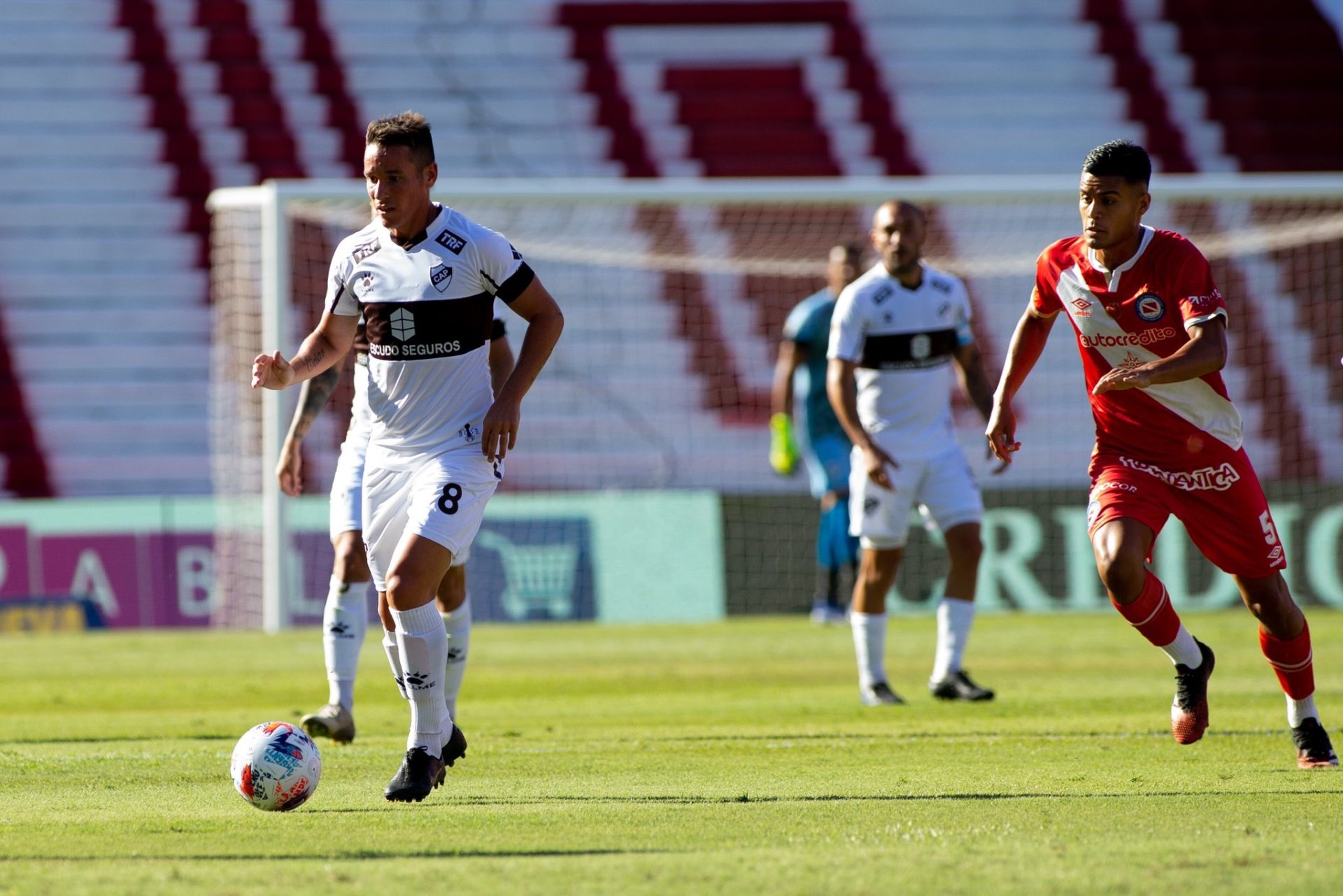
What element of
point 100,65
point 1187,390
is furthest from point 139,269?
point 1187,390

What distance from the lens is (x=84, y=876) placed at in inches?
170

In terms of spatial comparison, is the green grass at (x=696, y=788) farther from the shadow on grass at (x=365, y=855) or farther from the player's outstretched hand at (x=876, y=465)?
the player's outstretched hand at (x=876, y=465)

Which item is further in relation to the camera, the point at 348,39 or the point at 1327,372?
the point at 348,39

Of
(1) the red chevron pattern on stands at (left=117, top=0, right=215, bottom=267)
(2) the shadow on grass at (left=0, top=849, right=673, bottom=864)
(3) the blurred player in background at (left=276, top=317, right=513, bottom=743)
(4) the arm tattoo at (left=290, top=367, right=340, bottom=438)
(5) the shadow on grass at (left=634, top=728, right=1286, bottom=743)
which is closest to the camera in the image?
(2) the shadow on grass at (left=0, top=849, right=673, bottom=864)

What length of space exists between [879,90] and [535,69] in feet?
13.5

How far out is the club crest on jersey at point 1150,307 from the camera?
612cm

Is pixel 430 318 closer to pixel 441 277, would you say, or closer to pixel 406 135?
pixel 441 277

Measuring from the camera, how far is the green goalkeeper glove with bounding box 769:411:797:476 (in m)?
14.2

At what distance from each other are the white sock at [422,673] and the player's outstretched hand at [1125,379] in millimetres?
2238

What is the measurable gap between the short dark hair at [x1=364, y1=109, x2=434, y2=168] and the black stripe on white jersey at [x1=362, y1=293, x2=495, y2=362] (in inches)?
17.8

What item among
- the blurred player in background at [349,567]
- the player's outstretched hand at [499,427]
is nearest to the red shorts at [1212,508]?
the player's outstretched hand at [499,427]

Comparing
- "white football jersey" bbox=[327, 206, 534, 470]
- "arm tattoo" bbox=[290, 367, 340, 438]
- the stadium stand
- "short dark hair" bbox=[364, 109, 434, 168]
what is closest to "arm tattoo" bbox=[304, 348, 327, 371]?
"white football jersey" bbox=[327, 206, 534, 470]

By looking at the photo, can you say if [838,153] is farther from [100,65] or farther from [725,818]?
[725,818]

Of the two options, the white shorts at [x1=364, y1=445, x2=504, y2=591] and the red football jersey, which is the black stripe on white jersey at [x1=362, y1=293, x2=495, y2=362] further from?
the red football jersey
